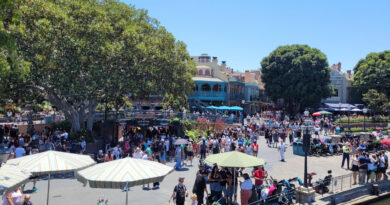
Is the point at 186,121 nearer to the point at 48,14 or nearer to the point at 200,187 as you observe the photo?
the point at 48,14

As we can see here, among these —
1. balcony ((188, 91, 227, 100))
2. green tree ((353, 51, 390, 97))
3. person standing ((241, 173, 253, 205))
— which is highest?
green tree ((353, 51, 390, 97))

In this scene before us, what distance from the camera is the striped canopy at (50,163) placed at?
8586 millimetres

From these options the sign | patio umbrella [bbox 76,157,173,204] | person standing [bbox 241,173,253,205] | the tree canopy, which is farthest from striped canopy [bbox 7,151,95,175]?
the tree canopy

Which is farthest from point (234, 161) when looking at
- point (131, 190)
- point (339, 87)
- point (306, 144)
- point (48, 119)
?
point (339, 87)

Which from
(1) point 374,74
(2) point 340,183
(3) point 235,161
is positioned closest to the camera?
(3) point 235,161

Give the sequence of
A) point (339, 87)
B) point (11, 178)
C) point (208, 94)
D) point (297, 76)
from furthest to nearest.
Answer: point (339, 87), point (208, 94), point (297, 76), point (11, 178)

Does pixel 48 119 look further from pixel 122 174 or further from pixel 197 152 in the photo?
pixel 122 174

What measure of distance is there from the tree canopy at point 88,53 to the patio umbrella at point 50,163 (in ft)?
36.5

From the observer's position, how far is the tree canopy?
19438 mm

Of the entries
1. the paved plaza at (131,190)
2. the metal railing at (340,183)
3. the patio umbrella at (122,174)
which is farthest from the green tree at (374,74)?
the patio umbrella at (122,174)

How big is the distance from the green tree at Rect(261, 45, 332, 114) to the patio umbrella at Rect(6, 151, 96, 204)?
4503 cm

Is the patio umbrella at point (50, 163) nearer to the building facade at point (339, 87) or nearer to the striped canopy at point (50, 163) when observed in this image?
the striped canopy at point (50, 163)

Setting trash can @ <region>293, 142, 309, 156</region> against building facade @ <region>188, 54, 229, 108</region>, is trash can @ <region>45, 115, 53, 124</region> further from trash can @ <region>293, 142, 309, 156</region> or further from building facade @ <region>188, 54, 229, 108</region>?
building facade @ <region>188, 54, 229, 108</region>

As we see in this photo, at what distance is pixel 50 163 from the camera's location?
29.0ft
